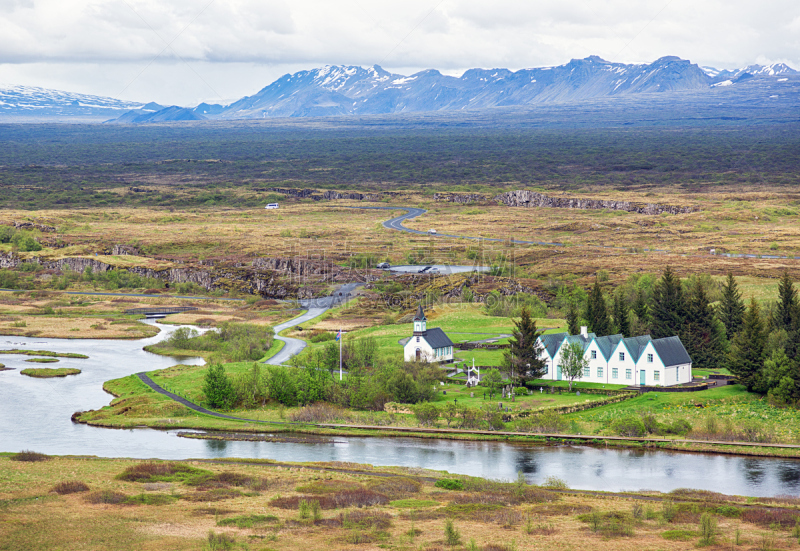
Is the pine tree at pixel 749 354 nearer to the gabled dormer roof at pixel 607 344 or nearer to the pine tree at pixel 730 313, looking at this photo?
the gabled dormer roof at pixel 607 344

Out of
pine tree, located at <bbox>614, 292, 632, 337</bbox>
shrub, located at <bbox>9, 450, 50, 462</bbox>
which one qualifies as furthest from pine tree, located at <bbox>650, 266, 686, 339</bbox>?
shrub, located at <bbox>9, 450, 50, 462</bbox>

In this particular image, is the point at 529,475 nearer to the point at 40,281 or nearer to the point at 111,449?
the point at 111,449

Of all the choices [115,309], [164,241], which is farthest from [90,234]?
[115,309]

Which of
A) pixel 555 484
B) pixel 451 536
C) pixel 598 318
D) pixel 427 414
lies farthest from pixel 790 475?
pixel 598 318

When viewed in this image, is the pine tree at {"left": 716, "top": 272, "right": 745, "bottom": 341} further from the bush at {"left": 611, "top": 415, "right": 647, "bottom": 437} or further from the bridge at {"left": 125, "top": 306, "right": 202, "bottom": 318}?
the bridge at {"left": 125, "top": 306, "right": 202, "bottom": 318}

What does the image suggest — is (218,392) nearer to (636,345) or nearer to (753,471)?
(636,345)
